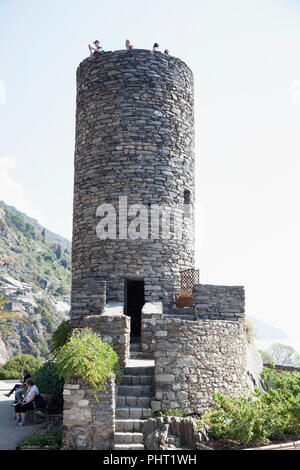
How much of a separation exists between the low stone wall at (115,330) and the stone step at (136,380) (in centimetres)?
32

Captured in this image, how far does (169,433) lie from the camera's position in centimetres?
866

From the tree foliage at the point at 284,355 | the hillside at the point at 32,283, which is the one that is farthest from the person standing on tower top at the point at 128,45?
the tree foliage at the point at 284,355

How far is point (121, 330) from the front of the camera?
1019 centimetres

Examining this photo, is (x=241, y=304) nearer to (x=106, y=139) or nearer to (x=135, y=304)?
(x=135, y=304)

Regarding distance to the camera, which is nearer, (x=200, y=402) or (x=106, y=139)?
(x=200, y=402)

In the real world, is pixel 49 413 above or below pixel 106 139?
below

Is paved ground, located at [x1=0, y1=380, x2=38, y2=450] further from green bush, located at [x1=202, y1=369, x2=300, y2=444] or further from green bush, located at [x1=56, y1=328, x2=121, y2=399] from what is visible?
green bush, located at [x1=202, y1=369, x2=300, y2=444]

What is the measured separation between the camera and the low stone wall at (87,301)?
11.5 meters

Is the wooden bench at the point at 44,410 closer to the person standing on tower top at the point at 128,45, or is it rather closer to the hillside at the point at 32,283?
the person standing on tower top at the point at 128,45

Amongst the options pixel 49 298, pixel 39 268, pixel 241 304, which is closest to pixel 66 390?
pixel 241 304

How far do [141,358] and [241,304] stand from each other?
293 cm

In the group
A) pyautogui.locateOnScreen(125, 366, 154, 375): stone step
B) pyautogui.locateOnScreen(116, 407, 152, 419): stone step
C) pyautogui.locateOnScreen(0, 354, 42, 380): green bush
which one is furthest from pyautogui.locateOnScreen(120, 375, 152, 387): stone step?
pyautogui.locateOnScreen(0, 354, 42, 380): green bush

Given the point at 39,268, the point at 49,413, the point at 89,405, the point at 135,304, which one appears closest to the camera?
the point at 89,405
